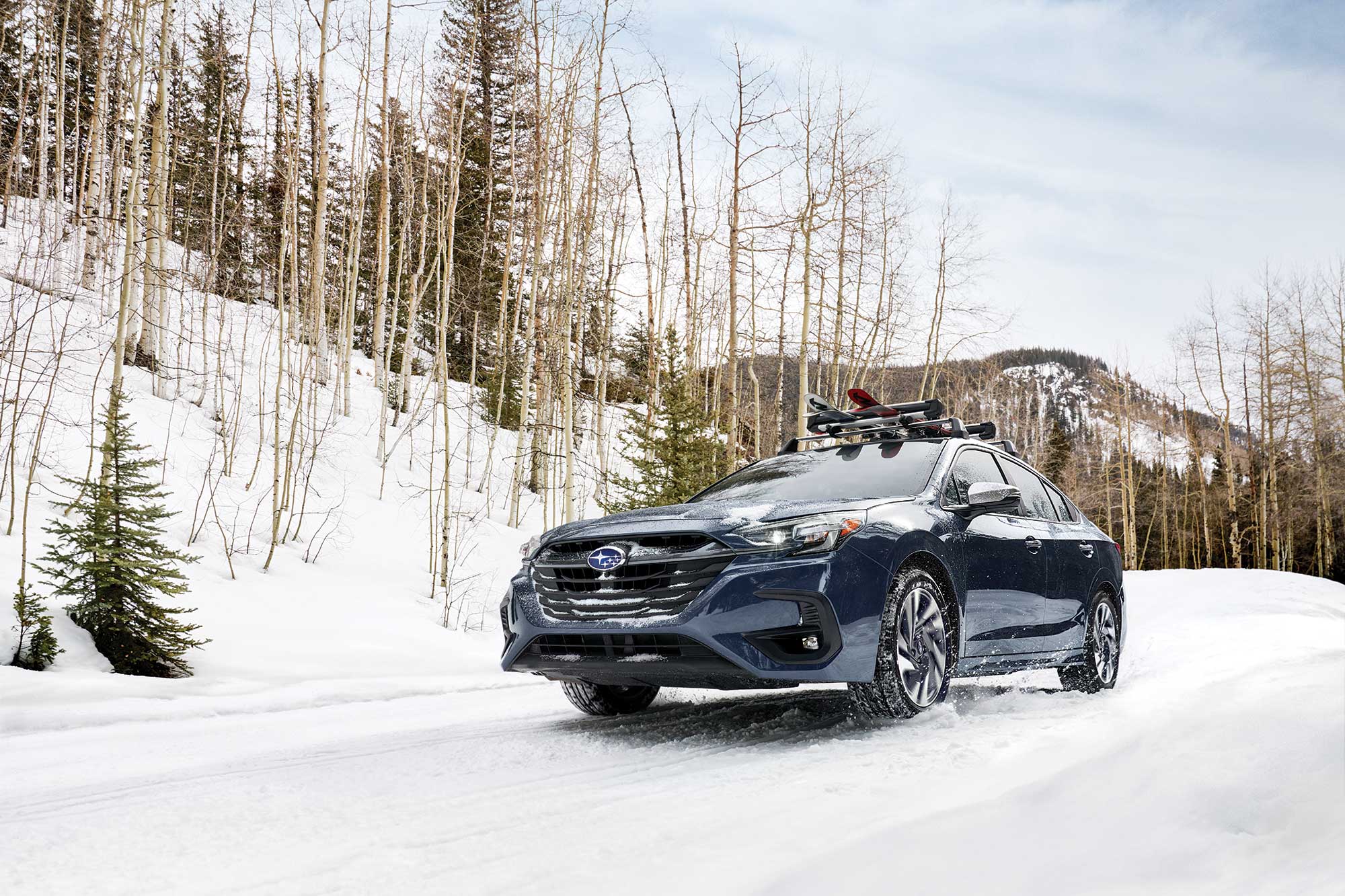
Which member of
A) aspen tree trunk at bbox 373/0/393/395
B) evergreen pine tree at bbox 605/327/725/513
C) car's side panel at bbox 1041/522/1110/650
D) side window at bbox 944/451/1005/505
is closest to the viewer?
side window at bbox 944/451/1005/505

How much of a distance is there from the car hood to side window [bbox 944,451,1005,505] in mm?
749

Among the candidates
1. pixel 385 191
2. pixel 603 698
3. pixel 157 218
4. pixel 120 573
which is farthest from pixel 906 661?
pixel 385 191

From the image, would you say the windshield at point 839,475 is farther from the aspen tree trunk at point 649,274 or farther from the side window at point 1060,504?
the aspen tree trunk at point 649,274

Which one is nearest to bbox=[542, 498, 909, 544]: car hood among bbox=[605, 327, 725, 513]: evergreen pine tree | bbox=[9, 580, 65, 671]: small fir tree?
bbox=[9, 580, 65, 671]: small fir tree

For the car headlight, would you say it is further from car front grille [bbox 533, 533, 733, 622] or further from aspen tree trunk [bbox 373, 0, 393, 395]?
aspen tree trunk [bbox 373, 0, 393, 395]

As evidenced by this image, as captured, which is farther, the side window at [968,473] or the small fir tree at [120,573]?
the small fir tree at [120,573]

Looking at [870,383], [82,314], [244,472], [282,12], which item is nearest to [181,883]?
[244,472]

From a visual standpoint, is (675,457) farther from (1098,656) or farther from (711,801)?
(711,801)

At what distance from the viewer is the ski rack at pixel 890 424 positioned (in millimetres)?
6098

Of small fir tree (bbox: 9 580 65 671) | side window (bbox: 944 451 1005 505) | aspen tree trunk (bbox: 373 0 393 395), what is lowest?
small fir tree (bbox: 9 580 65 671)

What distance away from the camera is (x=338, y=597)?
33.9 ft

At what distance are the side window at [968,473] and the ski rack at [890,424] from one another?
7.5 inches

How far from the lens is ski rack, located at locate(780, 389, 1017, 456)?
6.10 meters

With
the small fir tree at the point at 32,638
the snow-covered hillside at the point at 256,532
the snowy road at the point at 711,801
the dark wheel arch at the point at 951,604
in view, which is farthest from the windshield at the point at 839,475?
the small fir tree at the point at 32,638
